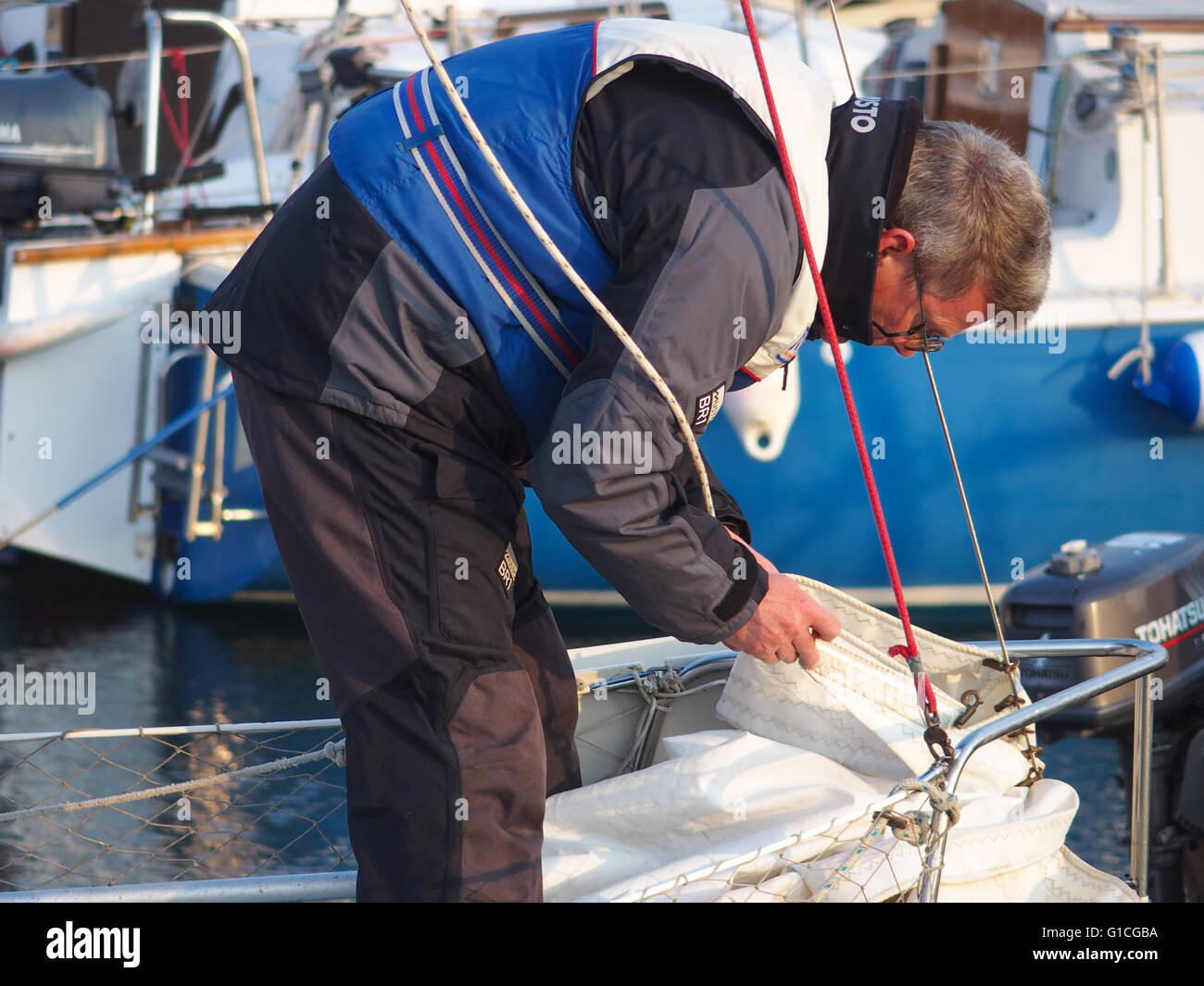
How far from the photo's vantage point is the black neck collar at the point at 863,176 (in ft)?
5.18

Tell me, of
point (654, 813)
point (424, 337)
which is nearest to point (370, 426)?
point (424, 337)

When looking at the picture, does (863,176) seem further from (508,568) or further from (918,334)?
(508,568)

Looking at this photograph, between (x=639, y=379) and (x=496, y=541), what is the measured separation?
12.9 inches

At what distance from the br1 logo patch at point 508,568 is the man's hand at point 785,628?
28 centimetres

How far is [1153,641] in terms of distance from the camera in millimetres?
2818

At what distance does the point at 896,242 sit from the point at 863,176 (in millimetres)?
87

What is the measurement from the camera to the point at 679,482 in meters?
1.73

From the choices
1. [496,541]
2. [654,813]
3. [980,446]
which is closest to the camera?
[496,541]

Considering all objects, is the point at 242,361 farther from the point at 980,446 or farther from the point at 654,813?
the point at 980,446

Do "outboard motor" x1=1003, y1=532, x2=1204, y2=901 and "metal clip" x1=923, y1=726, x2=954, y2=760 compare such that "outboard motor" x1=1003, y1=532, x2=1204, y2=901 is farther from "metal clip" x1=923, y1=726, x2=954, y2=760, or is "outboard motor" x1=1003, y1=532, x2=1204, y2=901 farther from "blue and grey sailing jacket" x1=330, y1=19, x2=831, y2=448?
"blue and grey sailing jacket" x1=330, y1=19, x2=831, y2=448

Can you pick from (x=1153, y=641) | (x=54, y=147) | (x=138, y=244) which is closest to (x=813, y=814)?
(x=1153, y=641)

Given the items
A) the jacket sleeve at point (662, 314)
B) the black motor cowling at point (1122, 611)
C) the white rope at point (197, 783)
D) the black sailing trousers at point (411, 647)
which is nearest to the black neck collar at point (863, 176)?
Result: the jacket sleeve at point (662, 314)

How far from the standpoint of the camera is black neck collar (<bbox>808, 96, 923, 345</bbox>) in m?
1.58

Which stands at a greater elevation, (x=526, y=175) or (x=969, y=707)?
(x=526, y=175)
